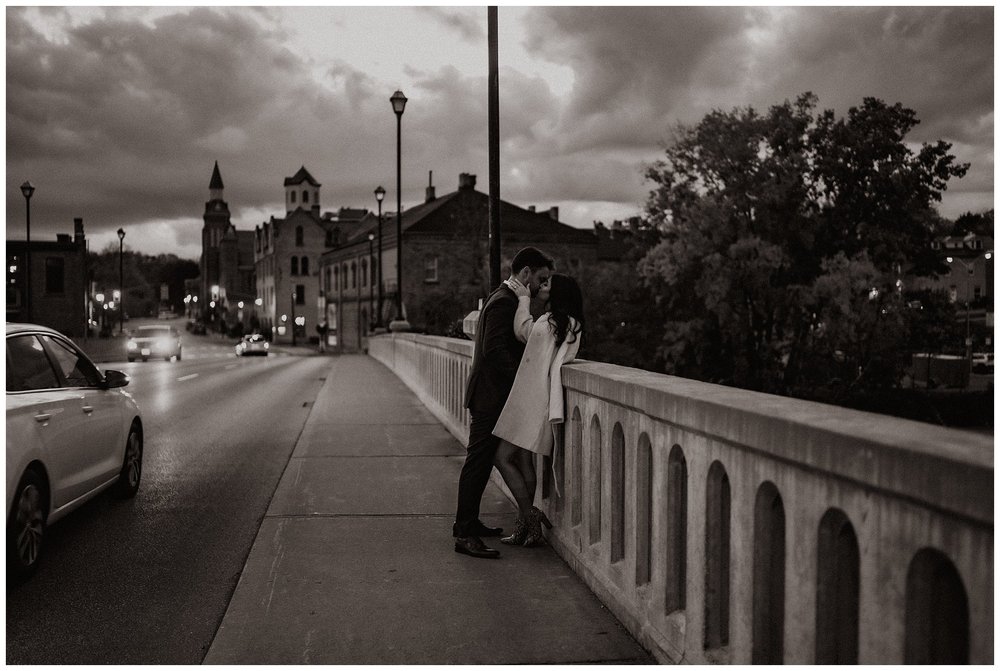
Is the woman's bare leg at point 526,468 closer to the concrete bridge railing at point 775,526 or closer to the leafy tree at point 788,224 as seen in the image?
the concrete bridge railing at point 775,526

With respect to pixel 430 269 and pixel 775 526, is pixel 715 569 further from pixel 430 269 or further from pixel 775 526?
pixel 430 269

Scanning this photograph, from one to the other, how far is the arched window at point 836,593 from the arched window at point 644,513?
5.01ft

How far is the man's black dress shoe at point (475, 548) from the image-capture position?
5.70 metres

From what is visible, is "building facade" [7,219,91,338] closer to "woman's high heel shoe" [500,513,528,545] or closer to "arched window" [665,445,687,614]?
"woman's high heel shoe" [500,513,528,545]

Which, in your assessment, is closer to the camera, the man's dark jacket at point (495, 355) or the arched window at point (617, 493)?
the arched window at point (617, 493)

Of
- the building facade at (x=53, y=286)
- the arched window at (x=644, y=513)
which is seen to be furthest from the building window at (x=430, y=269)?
the arched window at (x=644, y=513)

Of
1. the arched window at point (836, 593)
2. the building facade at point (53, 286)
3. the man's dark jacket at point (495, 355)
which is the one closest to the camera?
the arched window at point (836, 593)

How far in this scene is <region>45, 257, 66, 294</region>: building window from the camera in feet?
201

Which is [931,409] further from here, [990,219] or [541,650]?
[541,650]

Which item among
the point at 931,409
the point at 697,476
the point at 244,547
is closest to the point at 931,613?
the point at 697,476

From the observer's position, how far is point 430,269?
64.0m

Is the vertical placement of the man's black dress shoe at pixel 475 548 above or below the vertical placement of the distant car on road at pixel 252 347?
above

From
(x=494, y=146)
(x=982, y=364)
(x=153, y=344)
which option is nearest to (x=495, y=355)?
(x=494, y=146)

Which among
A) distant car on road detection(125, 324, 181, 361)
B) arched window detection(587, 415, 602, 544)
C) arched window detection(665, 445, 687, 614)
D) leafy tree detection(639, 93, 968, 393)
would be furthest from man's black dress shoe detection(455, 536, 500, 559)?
distant car on road detection(125, 324, 181, 361)
